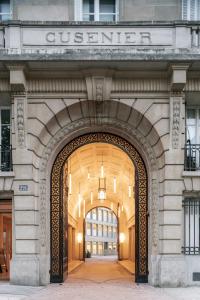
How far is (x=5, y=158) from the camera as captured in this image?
1778 centimetres

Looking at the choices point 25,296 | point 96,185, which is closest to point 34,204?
point 25,296

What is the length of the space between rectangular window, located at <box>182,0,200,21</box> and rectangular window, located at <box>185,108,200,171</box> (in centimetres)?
324

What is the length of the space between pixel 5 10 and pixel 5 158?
5294 millimetres

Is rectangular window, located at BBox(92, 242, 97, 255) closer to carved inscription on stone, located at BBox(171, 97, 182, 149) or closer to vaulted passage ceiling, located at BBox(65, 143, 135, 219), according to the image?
vaulted passage ceiling, located at BBox(65, 143, 135, 219)

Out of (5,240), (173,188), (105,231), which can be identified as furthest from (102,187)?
(105,231)

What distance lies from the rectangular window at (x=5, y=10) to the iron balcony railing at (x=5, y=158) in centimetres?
461

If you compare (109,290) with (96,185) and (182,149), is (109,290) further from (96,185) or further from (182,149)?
(96,185)

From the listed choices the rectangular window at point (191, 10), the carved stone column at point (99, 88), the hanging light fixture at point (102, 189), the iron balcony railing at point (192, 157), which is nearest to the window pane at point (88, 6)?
the carved stone column at point (99, 88)

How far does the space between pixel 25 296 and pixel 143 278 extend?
16.7ft

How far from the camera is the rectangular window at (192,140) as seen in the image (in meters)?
17.7

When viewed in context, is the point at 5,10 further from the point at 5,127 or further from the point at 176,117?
the point at 176,117

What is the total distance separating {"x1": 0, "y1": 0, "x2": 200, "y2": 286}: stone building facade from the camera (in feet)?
54.7

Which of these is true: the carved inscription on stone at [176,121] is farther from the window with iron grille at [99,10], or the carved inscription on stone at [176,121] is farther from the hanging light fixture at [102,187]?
the hanging light fixture at [102,187]

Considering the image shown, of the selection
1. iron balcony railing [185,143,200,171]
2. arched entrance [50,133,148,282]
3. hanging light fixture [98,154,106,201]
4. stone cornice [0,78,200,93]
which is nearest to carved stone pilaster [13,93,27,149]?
stone cornice [0,78,200,93]
